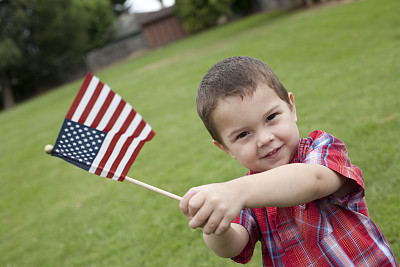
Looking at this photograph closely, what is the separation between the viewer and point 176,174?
191 inches

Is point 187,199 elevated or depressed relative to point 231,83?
depressed

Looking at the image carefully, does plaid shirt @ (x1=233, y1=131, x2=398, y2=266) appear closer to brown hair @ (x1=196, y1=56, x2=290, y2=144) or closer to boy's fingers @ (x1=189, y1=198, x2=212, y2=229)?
brown hair @ (x1=196, y1=56, x2=290, y2=144)

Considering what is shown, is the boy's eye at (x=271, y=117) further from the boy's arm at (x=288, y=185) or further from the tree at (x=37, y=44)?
the tree at (x=37, y=44)

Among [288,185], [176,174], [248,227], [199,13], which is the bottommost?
[199,13]

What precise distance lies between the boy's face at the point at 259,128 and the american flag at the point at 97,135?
558 millimetres

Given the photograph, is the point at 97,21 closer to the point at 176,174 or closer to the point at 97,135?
the point at 176,174

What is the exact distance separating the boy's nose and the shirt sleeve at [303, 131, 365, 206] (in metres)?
0.15

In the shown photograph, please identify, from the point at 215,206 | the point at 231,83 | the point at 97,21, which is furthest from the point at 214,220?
Answer: the point at 97,21

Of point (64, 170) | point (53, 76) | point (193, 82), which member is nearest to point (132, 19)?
point (53, 76)

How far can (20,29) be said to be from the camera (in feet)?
92.3

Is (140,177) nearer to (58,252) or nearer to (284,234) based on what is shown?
(58,252)

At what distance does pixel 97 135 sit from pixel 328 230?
1096mm

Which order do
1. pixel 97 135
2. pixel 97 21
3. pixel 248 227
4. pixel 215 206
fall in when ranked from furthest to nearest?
pixel 97 21 < pixel 97 135 < pixel 248 227 < pixel 215 206

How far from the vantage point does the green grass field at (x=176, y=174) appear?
3.33m
